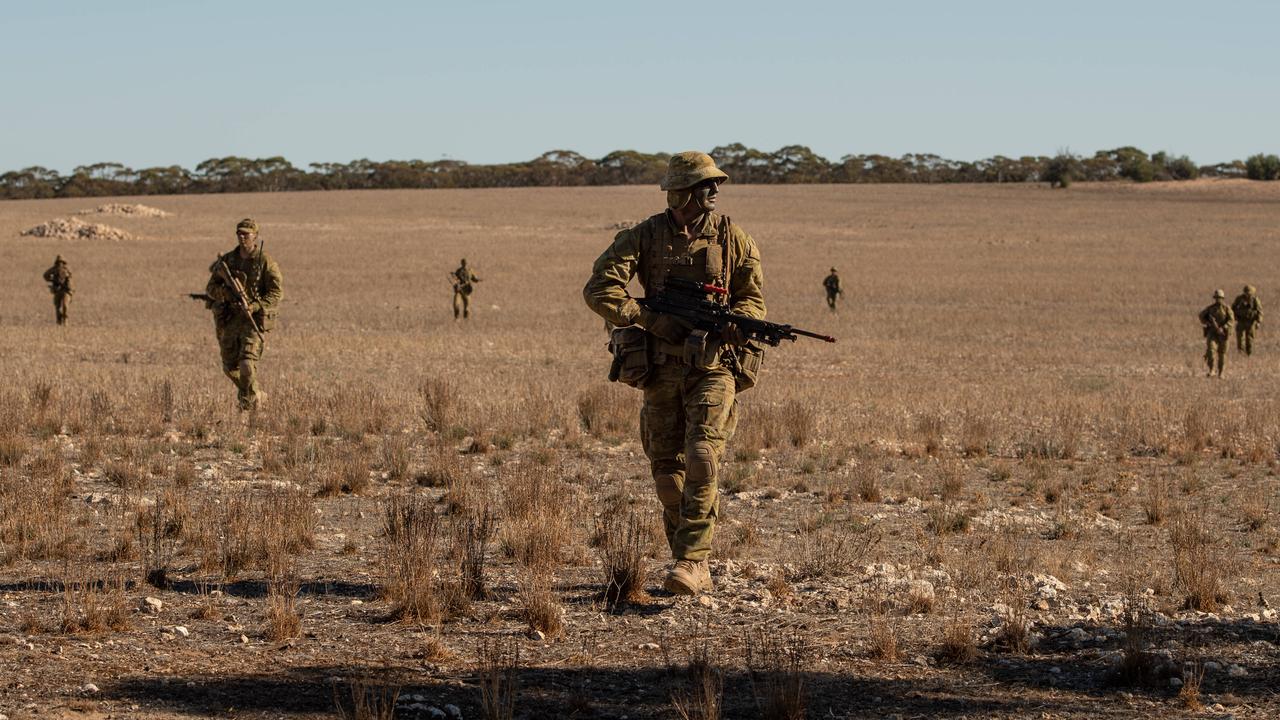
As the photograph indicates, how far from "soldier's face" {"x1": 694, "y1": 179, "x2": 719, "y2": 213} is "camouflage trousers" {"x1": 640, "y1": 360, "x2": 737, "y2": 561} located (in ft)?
2.54

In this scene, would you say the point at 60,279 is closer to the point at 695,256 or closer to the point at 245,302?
the point at 245,302


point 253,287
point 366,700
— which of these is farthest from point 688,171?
point 253,287

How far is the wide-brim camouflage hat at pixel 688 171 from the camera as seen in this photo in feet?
22.8

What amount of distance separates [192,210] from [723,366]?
78.8 metres

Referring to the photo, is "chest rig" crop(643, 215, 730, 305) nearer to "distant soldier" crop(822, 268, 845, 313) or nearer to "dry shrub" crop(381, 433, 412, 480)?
"dry shrub" crop(381, 433, 412, 480)

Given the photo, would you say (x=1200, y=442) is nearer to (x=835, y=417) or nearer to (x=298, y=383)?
(x=835, y=417)

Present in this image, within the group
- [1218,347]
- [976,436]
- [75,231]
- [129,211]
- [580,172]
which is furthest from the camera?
[580,172]

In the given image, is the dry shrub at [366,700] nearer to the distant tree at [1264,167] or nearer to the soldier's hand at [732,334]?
the soldier's hand at [732,334]

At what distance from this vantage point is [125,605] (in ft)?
20.5

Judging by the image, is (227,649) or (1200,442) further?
(1200,442)

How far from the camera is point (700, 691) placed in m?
5.07

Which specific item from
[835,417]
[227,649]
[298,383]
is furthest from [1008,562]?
[298,383]

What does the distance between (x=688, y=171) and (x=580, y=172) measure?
115700mm

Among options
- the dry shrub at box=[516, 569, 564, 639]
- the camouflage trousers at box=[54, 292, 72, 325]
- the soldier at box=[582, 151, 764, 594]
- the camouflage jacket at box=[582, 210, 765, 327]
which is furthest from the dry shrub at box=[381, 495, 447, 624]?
the camouflage trousers at box=[54, 292, 72, 325]
